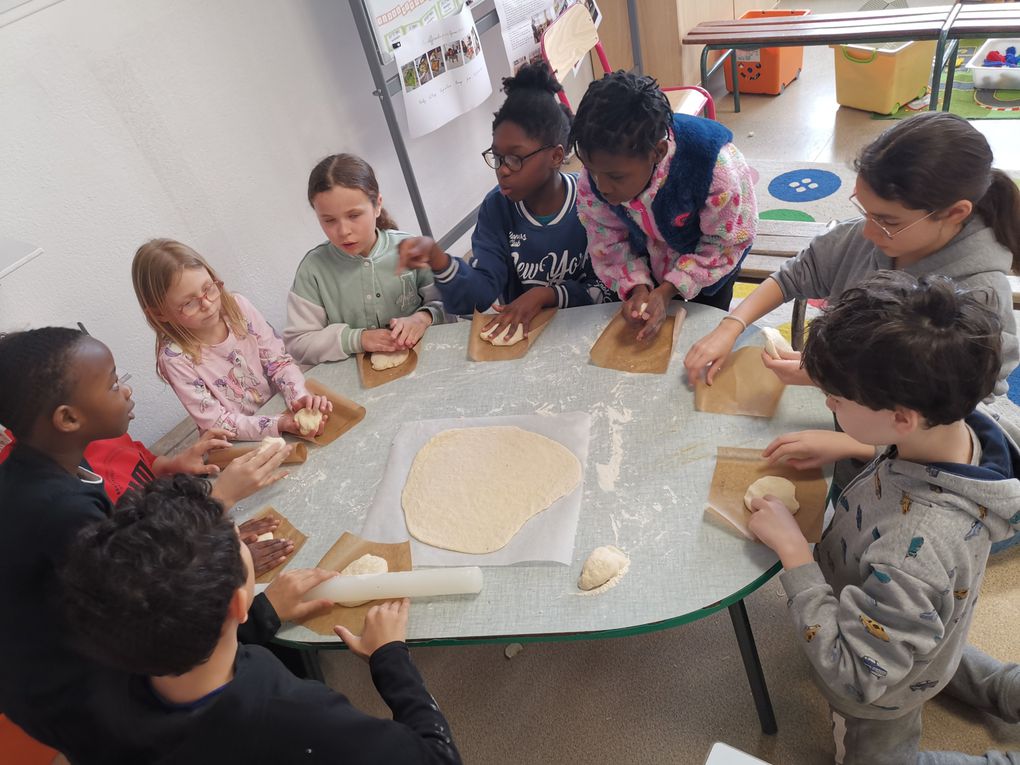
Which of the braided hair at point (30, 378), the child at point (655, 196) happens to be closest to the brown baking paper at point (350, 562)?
the braided hair at point (30, 378)

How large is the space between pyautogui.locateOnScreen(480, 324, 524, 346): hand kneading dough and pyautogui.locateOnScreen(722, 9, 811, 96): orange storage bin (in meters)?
3.48

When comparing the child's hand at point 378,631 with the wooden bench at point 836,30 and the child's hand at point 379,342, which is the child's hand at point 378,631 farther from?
the wooden bench at point 836,30

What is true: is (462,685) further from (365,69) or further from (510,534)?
(365,69)

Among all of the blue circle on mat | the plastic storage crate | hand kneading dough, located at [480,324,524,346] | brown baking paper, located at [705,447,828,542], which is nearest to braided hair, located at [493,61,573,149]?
hand kneading dough, located at [480,324,524,346]

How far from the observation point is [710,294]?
74.4 inches

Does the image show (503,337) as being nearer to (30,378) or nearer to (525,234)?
(525,234)

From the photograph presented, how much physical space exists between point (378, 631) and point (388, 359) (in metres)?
0.82

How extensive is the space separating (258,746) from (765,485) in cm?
87

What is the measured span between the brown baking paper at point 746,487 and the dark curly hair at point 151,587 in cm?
78

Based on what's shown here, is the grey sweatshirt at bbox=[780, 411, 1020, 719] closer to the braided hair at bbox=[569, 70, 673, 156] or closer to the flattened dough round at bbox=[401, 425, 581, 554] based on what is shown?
the flattened dough round at bbox=[401, 425, 581, 554]

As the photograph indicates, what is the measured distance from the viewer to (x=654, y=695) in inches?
67.4

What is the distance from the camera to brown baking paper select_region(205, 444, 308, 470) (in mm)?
1567

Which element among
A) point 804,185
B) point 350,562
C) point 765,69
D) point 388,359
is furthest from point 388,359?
point 765,69

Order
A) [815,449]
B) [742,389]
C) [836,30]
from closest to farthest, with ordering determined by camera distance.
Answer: [815,449] → [742,389] → [836,30]
